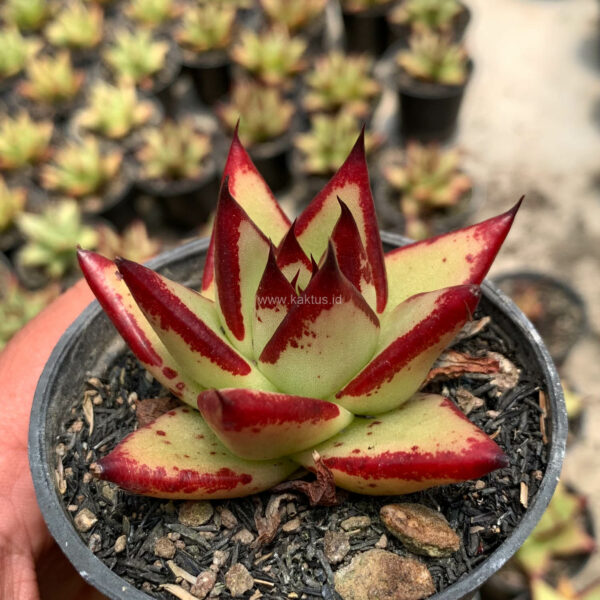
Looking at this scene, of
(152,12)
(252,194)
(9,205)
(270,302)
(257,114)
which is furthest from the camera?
(152,12)

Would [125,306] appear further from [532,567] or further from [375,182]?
[375,182]

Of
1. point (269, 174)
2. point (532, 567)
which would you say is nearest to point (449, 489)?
point (532, 567)

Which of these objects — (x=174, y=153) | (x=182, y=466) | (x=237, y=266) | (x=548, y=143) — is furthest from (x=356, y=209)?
(x=548, y=143)

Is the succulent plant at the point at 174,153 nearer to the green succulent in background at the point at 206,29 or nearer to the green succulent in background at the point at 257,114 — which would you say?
the green succulent in background at the point at 257,114

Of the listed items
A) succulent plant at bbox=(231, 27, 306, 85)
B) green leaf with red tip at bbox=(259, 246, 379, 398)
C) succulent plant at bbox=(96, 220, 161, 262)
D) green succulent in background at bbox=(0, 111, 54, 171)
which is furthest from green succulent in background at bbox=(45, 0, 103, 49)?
green leaf with red tip at bbox=(259, 246, 379, 398)

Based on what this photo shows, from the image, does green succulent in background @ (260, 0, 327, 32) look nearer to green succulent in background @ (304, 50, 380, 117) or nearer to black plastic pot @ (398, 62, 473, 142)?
green succulent in background @ (304, 50, 380, 117)

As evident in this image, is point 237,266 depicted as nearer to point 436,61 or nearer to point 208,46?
point 436,61
